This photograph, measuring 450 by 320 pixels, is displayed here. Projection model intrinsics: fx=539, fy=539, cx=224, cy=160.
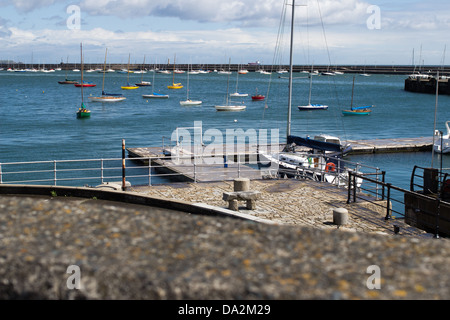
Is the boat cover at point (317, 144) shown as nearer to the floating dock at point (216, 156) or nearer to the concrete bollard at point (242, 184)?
the floating dock at point (216, 156)

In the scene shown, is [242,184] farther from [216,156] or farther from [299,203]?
[216,156]

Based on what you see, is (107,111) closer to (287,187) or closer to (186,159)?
(186,159)

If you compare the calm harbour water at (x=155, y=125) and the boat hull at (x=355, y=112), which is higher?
the boat hull at (x=355, y=112)

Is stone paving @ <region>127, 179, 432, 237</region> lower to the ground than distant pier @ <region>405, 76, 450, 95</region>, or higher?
lower

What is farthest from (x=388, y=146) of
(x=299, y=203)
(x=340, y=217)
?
(x=340, y=217)

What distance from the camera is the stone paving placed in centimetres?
1628

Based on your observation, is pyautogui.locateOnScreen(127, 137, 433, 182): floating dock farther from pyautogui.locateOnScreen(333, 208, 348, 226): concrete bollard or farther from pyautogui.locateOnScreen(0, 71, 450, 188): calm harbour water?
pyautogui.locateOnScreen(333, 208, 348, 226): concrete bollard

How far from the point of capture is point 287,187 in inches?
835

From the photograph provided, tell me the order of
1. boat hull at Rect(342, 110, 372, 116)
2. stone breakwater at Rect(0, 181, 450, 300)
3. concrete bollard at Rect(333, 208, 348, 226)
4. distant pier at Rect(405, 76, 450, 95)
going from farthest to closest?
distant pier at Rect(405, 76, 450, 95) < boat hull at Rect(342, 110, 372, 116) < concrete bollard at Rect(333, 208, 348, 226) < stone breakwater at Rect(0, 181, 450, 300)

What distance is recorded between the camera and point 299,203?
734 inches

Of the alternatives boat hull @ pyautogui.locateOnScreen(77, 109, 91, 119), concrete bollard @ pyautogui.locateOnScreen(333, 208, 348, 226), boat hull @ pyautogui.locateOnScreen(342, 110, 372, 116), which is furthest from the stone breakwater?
boat hull @ pyautogui.locateOnScreen(342, 110, 372, 116)

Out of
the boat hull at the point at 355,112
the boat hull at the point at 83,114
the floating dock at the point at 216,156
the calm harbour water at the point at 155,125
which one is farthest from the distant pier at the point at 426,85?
the boat hull at the point at 83,114

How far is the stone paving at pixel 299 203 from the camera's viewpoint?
1628cm
